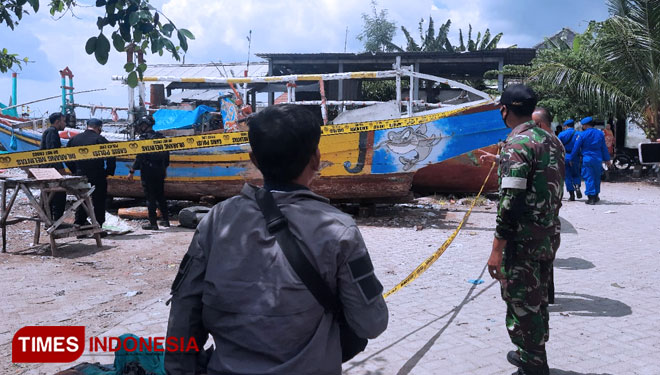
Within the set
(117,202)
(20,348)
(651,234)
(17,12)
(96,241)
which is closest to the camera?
(17,12)

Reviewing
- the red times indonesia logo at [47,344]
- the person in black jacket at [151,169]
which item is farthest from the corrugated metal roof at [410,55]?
the red times indonesia logo at [47,344]

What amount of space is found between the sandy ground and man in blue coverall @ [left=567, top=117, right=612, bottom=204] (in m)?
0.81

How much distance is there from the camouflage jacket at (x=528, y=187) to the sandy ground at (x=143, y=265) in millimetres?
1163

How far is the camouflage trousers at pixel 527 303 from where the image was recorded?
2.95 metres

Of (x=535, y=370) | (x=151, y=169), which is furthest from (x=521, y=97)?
(x=151, y=169)

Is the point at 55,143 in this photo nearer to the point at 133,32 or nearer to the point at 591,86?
the point at 133,32

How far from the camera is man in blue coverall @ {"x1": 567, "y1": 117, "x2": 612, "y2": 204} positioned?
1088 centimetres

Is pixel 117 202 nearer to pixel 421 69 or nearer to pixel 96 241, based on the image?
pixel 96 241

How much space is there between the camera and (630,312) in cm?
438

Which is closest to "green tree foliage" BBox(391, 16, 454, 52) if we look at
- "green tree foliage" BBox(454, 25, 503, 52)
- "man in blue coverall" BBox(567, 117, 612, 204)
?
"green tree foliage" BBox(454, 25, 503, 52)

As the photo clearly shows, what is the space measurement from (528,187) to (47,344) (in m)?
3.35

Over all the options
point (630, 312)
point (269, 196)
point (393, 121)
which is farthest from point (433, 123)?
point (269, 196)

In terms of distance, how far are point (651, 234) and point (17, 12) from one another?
8.17 m

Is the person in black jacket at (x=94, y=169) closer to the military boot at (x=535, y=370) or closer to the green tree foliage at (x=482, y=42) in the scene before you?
the military boot at (x=535, y=370)
